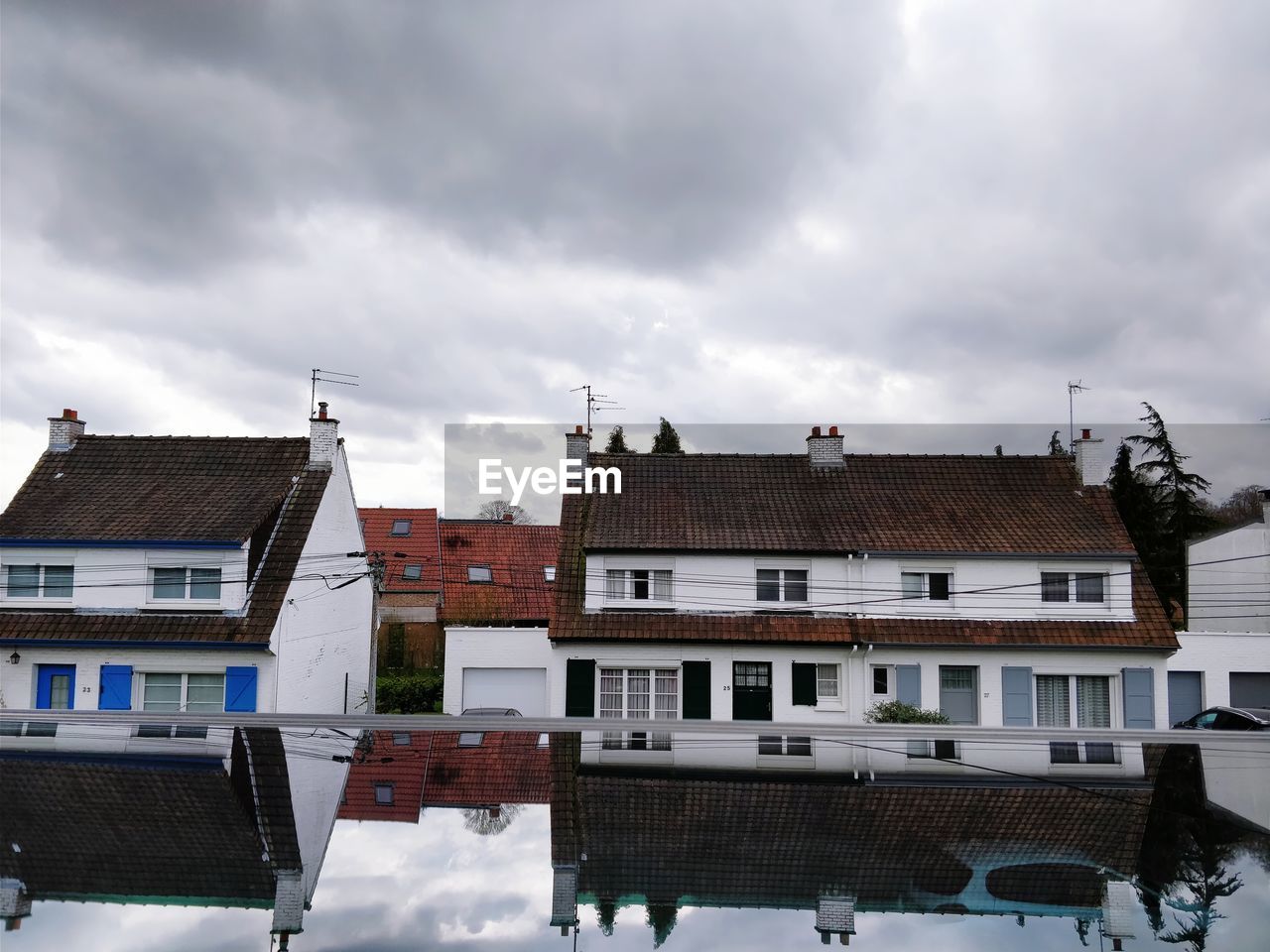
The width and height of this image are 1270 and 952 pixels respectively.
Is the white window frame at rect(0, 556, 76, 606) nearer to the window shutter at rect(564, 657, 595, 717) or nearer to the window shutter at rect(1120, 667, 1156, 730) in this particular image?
the window shutter at rect(564, 657, 595, 717)

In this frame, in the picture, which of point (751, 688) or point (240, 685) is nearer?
point (240, 685)

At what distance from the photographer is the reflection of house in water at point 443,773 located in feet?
11.9

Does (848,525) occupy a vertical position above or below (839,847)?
above

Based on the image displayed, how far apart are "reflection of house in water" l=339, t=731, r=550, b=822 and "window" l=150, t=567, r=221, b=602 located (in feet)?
73.7

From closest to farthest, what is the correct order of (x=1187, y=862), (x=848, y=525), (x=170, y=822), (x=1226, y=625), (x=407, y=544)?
(x=1187, y=862) → (x=170, y=822) → (x=848, y=525) → (x=1226, y=625) → (x=407, y=544)

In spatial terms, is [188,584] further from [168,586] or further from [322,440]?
[322,440]

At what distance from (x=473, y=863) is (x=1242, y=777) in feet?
12.0

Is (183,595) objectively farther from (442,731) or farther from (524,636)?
(442,731)

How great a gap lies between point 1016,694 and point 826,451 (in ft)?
32.3

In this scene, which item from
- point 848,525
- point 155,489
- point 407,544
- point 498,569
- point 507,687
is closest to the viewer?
point 155,489

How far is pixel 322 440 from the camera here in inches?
1126

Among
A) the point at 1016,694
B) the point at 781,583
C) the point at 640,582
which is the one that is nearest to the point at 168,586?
the point at 640,582

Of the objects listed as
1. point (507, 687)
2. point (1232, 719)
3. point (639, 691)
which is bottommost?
point (507, 687)

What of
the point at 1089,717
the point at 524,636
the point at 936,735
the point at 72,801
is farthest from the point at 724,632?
the point at 72,801
